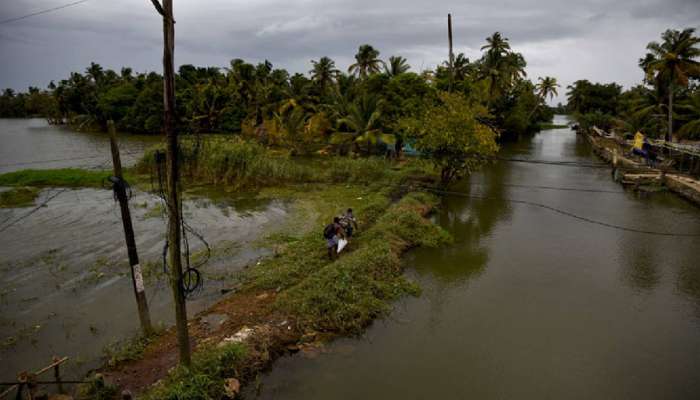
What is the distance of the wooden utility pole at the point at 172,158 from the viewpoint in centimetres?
594

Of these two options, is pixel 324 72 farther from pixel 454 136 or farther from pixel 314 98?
pixel 454 136

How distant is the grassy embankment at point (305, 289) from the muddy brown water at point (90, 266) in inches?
44.6

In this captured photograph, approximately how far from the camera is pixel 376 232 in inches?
594

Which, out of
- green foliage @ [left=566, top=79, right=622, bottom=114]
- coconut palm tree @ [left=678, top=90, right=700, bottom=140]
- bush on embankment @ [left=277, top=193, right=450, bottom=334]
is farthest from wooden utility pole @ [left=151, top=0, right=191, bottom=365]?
green foliage @ [left=566, top=79, right=622, bottom=114]

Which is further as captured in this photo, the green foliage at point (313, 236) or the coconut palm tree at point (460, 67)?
the coconut palm tree at point (460, 67)

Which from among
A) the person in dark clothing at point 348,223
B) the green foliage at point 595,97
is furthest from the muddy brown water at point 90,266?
the green foliage at point 595,97

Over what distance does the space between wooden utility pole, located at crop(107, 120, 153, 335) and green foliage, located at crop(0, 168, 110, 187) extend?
63.8 feet

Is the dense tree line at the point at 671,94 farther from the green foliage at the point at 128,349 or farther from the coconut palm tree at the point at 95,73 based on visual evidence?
the coconut palm tree at the point at 95,73

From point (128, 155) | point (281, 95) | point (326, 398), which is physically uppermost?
point (281, 95)

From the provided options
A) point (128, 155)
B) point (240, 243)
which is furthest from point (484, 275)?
point (128, 155)

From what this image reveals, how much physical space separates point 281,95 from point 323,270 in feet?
113

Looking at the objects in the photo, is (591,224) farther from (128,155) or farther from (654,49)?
(128,155)

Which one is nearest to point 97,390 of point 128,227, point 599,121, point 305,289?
point 128,227

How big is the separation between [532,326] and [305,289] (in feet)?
18.6
